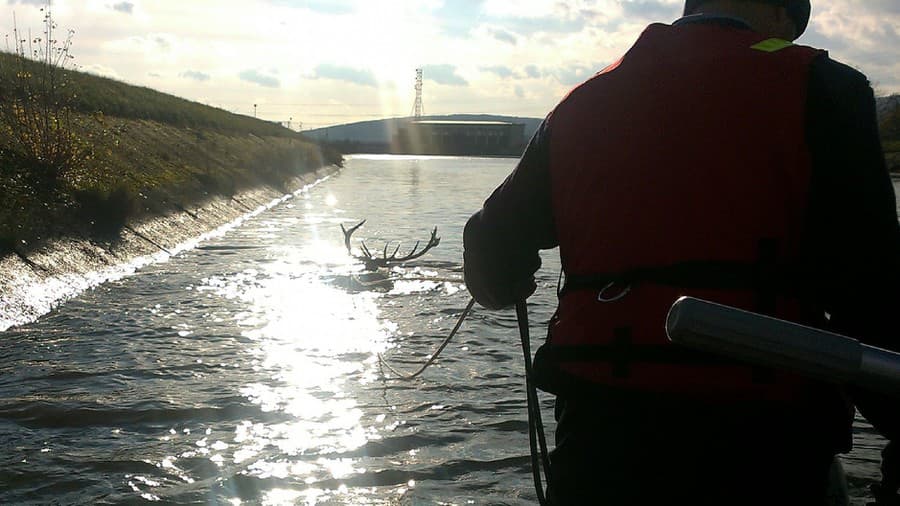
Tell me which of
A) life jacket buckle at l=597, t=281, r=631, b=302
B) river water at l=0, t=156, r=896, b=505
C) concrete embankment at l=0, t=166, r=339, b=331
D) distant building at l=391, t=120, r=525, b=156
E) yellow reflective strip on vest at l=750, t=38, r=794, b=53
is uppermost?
distant building at l=391, t=120, r=525, b=156

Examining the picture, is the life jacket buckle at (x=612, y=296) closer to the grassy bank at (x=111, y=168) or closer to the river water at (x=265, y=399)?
the river water at (x=265, y=399)

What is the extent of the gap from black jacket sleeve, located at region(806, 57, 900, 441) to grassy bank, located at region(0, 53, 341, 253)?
12.7 m

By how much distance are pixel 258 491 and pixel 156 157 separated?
21.9 meters

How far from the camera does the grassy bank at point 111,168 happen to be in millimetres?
16016

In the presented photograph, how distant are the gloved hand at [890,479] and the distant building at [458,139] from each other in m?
170

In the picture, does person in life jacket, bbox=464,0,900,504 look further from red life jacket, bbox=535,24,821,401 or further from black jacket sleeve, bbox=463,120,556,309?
black jacket sleeve, bbox=463,120,556,309

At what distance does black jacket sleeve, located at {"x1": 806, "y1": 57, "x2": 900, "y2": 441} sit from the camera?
99.6 inches

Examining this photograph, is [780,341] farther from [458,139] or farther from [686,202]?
[458,139]

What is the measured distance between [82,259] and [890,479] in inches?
574

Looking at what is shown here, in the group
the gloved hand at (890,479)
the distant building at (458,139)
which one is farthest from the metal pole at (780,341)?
the distant building at (458,139)

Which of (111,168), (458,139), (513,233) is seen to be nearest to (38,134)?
(111,168)

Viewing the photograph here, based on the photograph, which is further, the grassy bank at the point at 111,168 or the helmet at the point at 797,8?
the grassy bank at the point at 111,168

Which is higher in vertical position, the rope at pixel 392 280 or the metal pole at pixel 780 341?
the metal pole at pixel 780 341

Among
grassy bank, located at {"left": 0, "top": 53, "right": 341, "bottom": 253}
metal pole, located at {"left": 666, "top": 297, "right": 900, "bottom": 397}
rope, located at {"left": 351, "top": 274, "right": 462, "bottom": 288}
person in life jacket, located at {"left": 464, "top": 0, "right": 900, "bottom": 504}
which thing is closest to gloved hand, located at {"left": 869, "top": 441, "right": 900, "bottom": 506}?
person in life jacket, located at {"left": 464, "top": 0, "right": 900, "bottom": 504}
